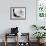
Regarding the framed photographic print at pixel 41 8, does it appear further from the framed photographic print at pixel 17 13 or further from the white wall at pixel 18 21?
the framed photographic print at pixel 17 13

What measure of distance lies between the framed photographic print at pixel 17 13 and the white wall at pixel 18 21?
14cm

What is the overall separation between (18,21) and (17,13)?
37cm

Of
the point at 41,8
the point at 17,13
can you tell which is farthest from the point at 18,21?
the point at 41,8

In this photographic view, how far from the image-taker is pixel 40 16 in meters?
6.94

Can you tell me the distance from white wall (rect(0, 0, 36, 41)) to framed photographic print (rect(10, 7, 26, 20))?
0.45 feet

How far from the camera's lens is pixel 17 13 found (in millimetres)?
6832

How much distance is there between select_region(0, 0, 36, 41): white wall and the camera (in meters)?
6.86

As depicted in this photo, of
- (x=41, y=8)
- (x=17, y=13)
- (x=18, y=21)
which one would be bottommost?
(x=18, y=21)

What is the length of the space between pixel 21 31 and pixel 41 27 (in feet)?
3.06

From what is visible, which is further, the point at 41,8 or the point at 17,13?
the point at 41,8

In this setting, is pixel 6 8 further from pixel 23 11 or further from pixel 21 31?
pixel 21 31

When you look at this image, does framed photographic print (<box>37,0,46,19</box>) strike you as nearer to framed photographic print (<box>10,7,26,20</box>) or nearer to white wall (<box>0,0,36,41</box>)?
white wall (<box>0,0,36,41</box>)

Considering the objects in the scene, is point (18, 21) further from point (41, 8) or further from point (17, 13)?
point (41, 8)

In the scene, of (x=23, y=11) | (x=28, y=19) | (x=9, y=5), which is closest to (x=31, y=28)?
(x=28, y=19)
